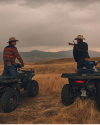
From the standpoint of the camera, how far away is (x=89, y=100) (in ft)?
15.6

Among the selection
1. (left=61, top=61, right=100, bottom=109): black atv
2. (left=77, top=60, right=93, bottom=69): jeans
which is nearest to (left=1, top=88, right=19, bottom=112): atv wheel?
(left=61, top=61, right=100, bottom=109): black atv

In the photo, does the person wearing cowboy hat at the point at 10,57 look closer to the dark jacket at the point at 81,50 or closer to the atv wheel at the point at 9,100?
the atv wheel at the point at 9,100

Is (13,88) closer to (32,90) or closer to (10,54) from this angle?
(10,54)

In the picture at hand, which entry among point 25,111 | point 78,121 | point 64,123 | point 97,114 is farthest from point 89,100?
point 25,111

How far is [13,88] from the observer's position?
4766mm

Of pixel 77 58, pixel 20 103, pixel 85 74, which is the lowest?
pixel 20 103

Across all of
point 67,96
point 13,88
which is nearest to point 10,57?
point 13,88

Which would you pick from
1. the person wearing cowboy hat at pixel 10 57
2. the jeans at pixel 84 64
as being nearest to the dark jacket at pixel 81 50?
the jeans at pixel 84 64

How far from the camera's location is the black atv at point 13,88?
4.33 metres

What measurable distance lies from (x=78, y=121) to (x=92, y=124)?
0.34 metres

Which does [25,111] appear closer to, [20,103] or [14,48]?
[20,103]

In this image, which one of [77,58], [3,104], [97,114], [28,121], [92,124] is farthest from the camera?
[77,58]

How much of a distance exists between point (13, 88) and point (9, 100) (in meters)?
0.47

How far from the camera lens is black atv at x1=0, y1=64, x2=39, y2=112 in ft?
14.2
